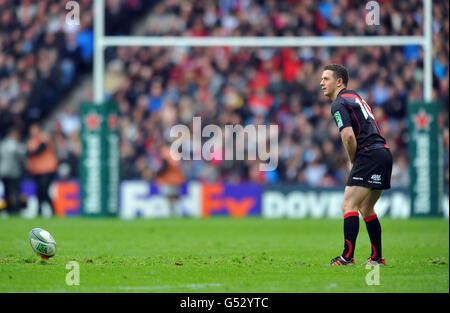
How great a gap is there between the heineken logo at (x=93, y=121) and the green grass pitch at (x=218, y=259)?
9.82ft

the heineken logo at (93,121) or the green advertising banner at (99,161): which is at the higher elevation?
the heineken logo at (93,121)

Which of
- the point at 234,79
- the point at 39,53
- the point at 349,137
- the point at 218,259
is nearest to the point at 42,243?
the point at 218,259

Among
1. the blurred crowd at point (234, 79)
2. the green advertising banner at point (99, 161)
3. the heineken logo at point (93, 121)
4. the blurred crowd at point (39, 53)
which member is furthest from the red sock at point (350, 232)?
the blurred crowd at point (39, 53)

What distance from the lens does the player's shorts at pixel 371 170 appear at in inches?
345

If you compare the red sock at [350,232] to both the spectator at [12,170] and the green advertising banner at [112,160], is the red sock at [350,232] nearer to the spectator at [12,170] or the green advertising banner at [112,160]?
the green advertising banner at [112,160]

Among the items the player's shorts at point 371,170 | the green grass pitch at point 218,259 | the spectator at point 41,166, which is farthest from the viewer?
the spectator at point 41,166

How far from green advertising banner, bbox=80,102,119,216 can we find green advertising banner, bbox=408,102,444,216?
6.58 meters

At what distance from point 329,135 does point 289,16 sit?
351 cm

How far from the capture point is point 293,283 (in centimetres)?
761

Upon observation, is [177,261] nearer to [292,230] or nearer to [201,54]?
[292,230]

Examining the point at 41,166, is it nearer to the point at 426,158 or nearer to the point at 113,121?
the point at 113,121

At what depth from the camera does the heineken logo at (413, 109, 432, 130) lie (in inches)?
735

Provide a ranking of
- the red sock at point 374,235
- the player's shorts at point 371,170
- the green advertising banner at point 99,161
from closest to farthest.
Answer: the player's shorts at point 371,170, the red sock at point 374,235, the green advertising banner at point 99,161
